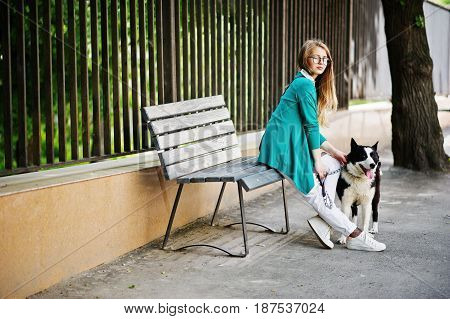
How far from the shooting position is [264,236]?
6.07m

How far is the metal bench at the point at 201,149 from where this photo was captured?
5332 millimetres

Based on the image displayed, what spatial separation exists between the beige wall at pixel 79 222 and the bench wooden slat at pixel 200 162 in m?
0.30

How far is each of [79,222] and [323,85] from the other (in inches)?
90.0

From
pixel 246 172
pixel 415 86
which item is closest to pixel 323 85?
pixel 246 172

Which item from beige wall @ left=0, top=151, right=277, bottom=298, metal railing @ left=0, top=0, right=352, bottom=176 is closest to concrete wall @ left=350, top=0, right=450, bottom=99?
metal railing @ left=0, top=0, right=352, bottom=176

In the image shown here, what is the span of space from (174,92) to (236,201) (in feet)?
5.26

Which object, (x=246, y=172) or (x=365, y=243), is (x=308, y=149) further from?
(x=365, y=243)

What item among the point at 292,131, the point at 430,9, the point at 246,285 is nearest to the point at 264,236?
the point at 292,131

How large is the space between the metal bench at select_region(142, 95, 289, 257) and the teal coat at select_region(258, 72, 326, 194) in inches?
6.3

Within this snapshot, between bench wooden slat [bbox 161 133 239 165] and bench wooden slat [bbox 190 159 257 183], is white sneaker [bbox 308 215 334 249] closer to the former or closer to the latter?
bench wooden slat [bbox 190 159 257 183]

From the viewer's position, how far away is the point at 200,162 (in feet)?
19.2

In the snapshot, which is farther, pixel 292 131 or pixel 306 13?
pixel 306 13

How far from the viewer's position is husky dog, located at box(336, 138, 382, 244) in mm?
5594
